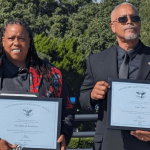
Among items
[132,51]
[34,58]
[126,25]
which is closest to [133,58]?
[132,51]

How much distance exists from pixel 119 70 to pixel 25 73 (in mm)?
802

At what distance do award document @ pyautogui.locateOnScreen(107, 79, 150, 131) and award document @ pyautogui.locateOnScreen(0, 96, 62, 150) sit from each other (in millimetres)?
444

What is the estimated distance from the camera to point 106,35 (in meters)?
35.7

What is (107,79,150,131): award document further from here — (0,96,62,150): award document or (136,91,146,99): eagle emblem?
(0,96,62,150): award document

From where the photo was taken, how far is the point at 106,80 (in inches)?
156

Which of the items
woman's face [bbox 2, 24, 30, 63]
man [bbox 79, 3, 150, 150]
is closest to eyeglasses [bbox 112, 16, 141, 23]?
man [bbox 79, 3, 150, 150]

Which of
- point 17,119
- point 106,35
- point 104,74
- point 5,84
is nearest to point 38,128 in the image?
point 17,119

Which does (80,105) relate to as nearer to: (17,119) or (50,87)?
(50,87)

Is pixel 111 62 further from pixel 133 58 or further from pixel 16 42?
pixel 16 42

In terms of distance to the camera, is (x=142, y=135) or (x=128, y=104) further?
(x=128, y=104)

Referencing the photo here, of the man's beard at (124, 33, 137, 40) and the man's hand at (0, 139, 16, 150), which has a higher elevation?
the man's beard at (124, 33, 137, 40)

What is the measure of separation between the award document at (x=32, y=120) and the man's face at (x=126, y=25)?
2.70ft

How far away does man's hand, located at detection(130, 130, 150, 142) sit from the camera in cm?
364

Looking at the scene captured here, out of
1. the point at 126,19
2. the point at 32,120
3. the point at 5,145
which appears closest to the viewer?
the point at 5,145
